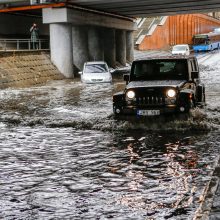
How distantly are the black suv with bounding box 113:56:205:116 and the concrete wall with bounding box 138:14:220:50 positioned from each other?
5293 cm

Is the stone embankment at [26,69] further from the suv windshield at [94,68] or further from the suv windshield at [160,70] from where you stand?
the suv windshield at [160,70]

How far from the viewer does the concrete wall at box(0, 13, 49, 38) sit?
41459 millimetres

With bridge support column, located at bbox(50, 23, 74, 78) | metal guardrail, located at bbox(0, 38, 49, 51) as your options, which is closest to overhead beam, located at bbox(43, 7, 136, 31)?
bridge support column, located at bbox(50, 23, 74, 78)

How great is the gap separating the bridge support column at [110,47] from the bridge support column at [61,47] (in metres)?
12.8

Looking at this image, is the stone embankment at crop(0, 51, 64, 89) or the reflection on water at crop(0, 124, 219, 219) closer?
the reflection on water at crop(0, 124, 219, 219)

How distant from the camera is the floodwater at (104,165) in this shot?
5992mm

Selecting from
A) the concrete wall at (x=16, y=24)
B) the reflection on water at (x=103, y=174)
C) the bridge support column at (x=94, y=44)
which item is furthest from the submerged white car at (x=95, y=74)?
the reflection on water at (x=103, y=174)

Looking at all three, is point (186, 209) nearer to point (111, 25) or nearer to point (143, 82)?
point (143, 82)

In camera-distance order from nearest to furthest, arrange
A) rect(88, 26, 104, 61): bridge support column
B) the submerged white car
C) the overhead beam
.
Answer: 1. the submerged white car
2. the overhead beam
3. rect(88, 26, 104, 61): bridge support column

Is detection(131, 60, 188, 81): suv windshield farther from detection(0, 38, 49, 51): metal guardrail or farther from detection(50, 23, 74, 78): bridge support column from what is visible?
detection(50, 23, 74, 78): bridge support column

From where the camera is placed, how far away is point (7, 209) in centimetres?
600

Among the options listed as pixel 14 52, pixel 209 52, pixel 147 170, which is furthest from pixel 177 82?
pixel 209 52

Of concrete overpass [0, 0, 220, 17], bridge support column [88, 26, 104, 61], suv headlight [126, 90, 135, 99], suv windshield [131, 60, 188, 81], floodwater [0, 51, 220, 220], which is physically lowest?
floodwater [0, 51, 220, 220]

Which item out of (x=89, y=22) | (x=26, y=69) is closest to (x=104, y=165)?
(x=26, y=69)
